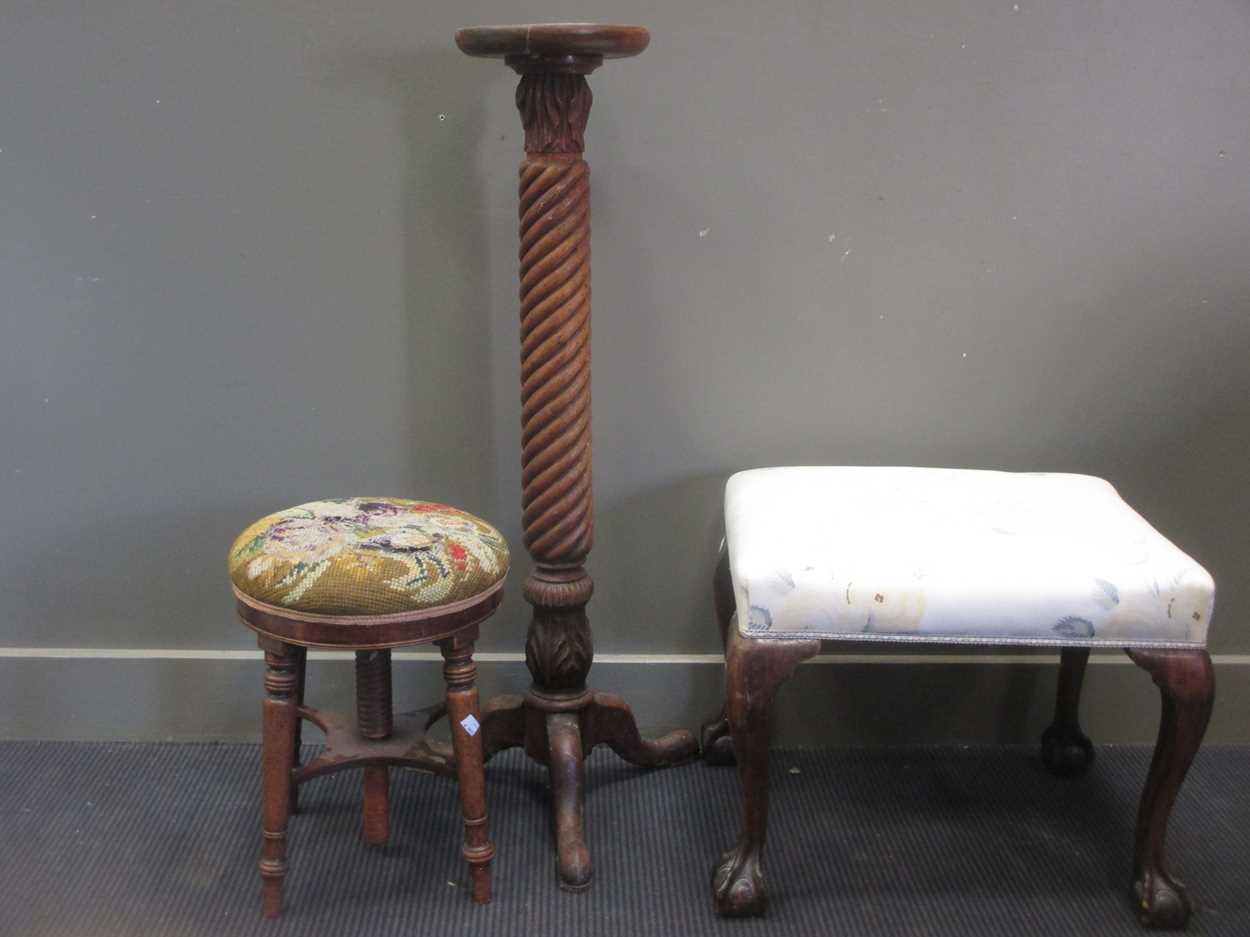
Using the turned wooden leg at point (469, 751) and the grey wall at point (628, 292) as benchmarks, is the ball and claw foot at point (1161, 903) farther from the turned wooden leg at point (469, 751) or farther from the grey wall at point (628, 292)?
the turned wooden leg at point (469, 751)

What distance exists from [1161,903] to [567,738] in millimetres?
777

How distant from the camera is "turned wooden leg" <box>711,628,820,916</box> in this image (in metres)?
1.54

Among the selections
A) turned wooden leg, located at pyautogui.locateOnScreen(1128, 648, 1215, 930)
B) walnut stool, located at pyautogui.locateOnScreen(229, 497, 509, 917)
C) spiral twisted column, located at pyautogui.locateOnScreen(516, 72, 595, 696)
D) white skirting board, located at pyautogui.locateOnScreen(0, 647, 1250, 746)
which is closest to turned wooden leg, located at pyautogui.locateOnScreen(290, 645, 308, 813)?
walnut stool, located at pyautogui.locateOnScreen(229, 497, 509, 917)


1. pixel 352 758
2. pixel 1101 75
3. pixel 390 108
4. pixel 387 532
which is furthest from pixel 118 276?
pixel 1101 75

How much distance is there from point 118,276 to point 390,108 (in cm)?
46

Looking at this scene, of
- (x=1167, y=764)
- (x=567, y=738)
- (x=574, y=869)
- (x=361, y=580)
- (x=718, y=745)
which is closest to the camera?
(x=361, y=580)

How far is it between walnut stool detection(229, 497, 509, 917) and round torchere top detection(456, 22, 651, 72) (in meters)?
0.57

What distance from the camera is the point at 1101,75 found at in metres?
1.81

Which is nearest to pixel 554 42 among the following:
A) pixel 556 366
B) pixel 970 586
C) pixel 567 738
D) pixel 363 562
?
pixel 556 366

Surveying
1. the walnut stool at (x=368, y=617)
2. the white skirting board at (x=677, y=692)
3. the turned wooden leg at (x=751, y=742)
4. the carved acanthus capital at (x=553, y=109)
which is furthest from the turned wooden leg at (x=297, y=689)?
the carved acanthus capital at (x=553, y=109)

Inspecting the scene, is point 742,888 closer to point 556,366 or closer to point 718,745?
point 718,745

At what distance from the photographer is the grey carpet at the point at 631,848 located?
1.64 m

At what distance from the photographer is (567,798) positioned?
178 centimetres

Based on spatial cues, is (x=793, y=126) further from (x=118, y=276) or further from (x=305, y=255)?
(x=118, y=276)
